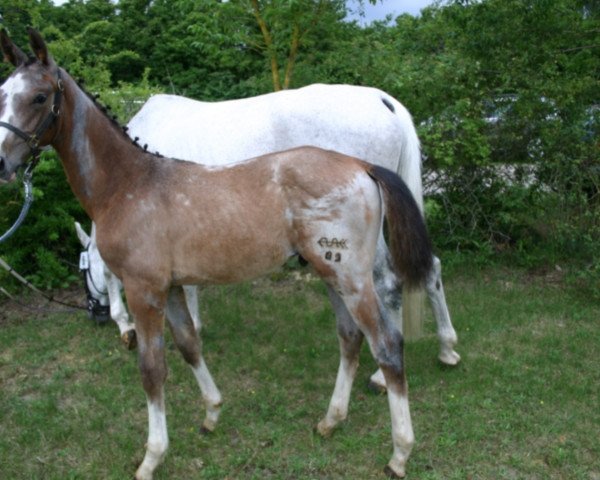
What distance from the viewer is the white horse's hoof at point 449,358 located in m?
4.27

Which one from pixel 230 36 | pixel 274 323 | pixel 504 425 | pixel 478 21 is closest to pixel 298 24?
pixel 230 36

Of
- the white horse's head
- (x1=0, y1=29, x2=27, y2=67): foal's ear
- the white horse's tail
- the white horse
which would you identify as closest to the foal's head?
(x1=0, y1=29, x2=27, y2=67): foal's ear

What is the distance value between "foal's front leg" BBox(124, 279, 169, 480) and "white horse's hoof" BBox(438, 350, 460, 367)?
2183 millimetres

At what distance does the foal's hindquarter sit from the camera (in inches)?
115

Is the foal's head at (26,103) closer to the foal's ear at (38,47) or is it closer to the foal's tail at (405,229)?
the foal's ear at (38,47)

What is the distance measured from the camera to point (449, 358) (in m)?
4.28

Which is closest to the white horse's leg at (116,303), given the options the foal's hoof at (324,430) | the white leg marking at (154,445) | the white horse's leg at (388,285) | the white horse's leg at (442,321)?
the white leg marking at (154,445)

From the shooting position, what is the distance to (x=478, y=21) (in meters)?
6.14

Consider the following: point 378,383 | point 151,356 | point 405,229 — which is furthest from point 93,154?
point 378,383

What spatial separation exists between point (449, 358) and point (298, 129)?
211cm

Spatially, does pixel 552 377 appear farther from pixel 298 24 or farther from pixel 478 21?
pixel 298 24

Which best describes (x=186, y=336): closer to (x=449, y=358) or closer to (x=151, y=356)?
(x=151, y=356)

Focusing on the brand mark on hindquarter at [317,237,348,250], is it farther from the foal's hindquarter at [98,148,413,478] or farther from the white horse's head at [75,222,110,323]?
the white horse's head at [75,222,110,323]

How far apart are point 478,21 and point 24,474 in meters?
5.91
